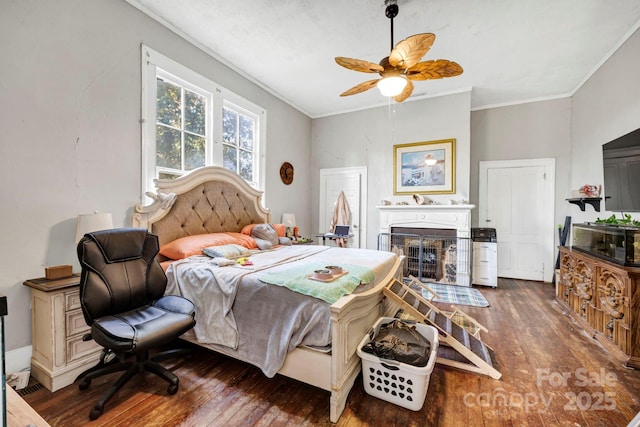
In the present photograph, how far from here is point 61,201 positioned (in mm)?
2055

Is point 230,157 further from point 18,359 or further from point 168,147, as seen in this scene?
point 18,359

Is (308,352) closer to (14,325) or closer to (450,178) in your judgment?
(14,325)

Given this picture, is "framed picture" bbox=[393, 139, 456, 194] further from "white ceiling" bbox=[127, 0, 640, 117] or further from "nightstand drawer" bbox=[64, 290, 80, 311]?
"nightstand drawer" bbox=[64, 290, 80, 311]

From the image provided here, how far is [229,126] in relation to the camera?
3.68 meters

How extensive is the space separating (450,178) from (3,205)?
4.95 metres

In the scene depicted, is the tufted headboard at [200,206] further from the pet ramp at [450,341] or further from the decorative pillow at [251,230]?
the pet ramp at [450,341]

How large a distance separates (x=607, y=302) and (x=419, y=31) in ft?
10.1

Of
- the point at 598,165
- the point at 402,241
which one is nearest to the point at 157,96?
the point at 402,241

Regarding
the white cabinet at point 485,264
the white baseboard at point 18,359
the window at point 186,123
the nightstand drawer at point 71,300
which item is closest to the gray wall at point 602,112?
the white cabinet at point 485,264

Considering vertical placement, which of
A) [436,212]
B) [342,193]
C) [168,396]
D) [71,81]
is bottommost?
[168,396]

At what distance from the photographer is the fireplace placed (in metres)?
4.20

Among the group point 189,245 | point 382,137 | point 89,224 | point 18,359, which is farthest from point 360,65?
point 18,359

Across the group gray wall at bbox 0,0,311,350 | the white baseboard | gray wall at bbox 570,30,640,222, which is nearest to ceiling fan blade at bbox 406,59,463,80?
gray wall at bbox 570,30,640,222

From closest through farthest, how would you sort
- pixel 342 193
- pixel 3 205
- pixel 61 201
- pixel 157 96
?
pixel 3 205 → pixel 61 201 → pixel 157 96 → pixel 342 193
